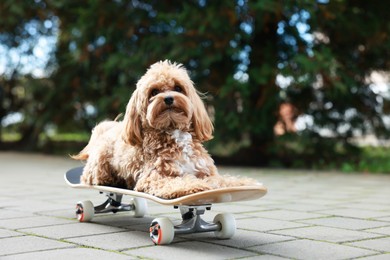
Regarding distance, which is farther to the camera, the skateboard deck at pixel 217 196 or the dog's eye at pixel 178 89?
the dog's eye at pixel 178 89

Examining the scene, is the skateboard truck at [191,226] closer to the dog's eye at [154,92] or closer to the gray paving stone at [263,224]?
the gray paving stone at [263,224]

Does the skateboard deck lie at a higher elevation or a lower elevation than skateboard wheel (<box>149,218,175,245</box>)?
higher

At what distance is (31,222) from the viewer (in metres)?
4.04

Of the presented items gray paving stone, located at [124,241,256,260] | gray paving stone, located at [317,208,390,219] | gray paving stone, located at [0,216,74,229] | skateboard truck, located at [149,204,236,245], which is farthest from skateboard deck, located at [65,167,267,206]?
gray paving stone, located at [317,208,390,219]

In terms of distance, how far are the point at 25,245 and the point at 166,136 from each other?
99 centimetres

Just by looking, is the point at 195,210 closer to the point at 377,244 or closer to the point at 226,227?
the point at 226,227

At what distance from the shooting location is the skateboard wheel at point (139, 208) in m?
4.29

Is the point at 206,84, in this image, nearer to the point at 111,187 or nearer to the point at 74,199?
the point at 74,199

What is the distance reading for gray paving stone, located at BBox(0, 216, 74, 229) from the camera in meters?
3.91

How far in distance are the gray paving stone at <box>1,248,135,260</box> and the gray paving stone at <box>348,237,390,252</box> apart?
4.13 ft

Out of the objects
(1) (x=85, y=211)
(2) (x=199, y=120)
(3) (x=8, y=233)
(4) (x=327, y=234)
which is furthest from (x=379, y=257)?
(3) (x=8, y=233)

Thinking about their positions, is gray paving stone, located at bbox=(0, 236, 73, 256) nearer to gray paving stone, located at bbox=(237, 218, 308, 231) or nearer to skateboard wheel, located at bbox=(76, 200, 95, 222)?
skateboard wheel, located at bbox=(76, 200, 95, 222)

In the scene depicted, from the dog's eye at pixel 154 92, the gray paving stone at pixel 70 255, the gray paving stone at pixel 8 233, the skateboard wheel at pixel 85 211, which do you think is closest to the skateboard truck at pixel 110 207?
the skateboard wheel at pixel 85 211

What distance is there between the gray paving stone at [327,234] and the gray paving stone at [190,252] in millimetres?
588
